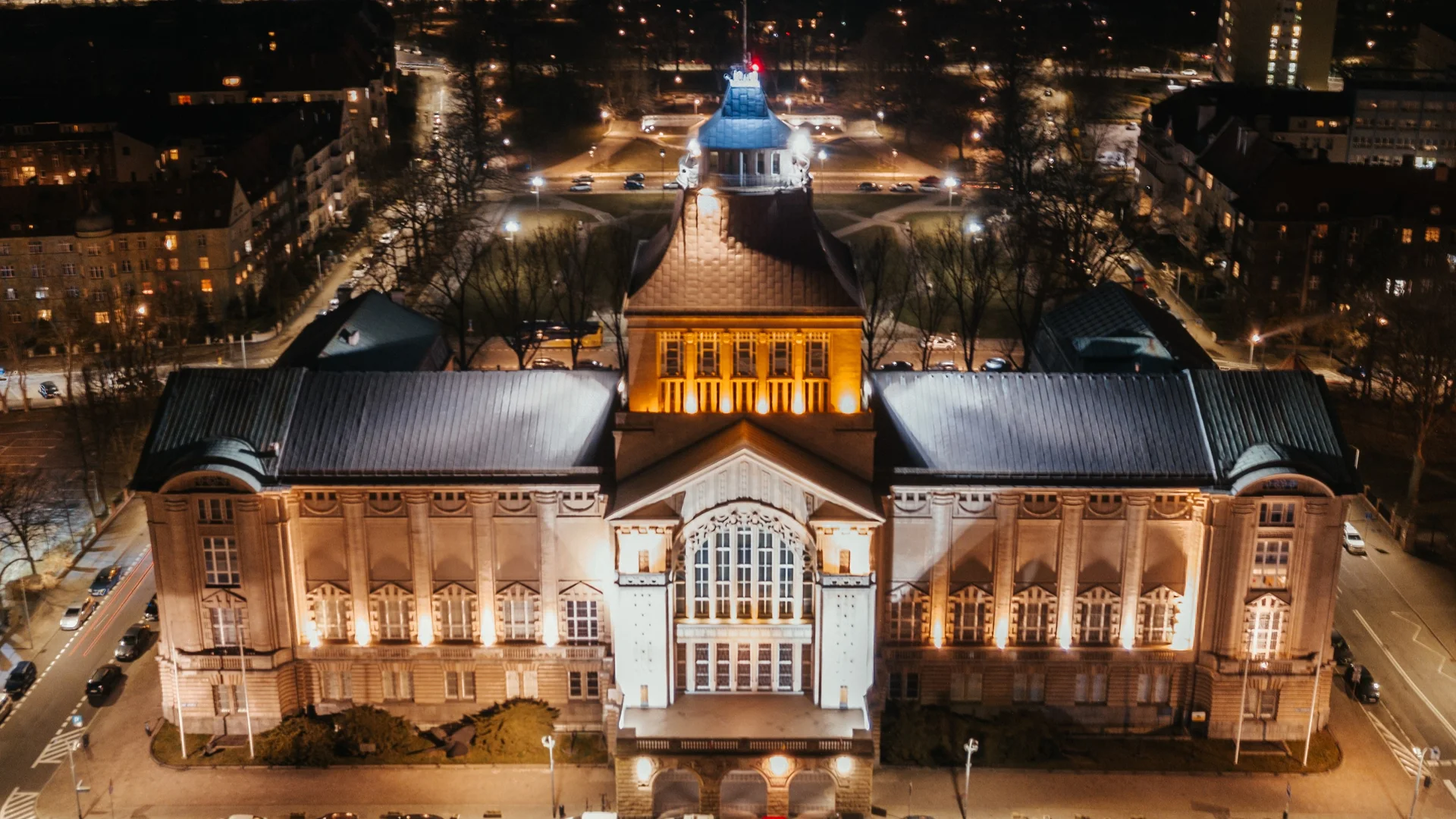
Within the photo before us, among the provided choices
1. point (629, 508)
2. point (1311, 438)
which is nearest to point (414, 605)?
point (629, 508)

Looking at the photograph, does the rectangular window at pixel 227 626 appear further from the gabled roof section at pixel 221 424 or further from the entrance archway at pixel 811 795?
the entrance archway at pixel 811 795

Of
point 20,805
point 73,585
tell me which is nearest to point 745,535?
point 20,805

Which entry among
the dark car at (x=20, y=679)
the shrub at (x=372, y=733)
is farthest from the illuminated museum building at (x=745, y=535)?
the dark car at (x=20, y=679)

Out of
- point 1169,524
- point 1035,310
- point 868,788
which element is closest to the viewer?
point 868,788

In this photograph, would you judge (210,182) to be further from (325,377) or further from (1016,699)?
(1016,699)

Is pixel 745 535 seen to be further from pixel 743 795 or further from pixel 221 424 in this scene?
pixel 221 424

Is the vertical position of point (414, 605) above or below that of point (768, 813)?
above
